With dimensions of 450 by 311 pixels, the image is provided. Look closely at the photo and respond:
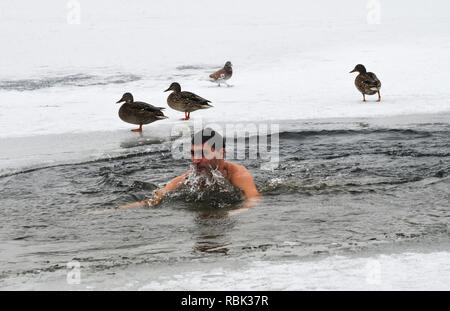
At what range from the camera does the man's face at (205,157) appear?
5855mm

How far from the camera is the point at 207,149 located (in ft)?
19.2

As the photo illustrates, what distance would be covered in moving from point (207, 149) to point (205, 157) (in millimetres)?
125

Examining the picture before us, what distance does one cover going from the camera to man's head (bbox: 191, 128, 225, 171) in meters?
5.75

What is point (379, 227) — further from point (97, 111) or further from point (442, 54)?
point (442, 54)

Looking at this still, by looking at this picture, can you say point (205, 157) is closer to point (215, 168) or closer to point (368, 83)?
point (215, 168)

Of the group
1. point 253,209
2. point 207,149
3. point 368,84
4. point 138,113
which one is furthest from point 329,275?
point 368,84

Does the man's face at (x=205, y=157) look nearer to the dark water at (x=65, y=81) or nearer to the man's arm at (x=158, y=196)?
the man's arm at (x=158, y=196)

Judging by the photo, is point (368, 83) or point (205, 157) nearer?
point (205, 157)

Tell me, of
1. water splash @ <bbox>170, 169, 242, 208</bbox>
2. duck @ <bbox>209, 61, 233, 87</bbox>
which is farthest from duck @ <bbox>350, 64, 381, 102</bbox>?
water splash @ <bbox>170, 169, 242, 208</bbox>

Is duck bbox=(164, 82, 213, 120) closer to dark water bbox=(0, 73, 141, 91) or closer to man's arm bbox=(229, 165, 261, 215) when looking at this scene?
dark water bbox=(0, 73, 141, 91)

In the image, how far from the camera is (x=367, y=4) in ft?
89.5

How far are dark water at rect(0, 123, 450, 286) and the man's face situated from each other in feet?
1.06

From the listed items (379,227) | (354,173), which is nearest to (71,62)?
(354,173)

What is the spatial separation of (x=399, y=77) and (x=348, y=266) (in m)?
10.3
